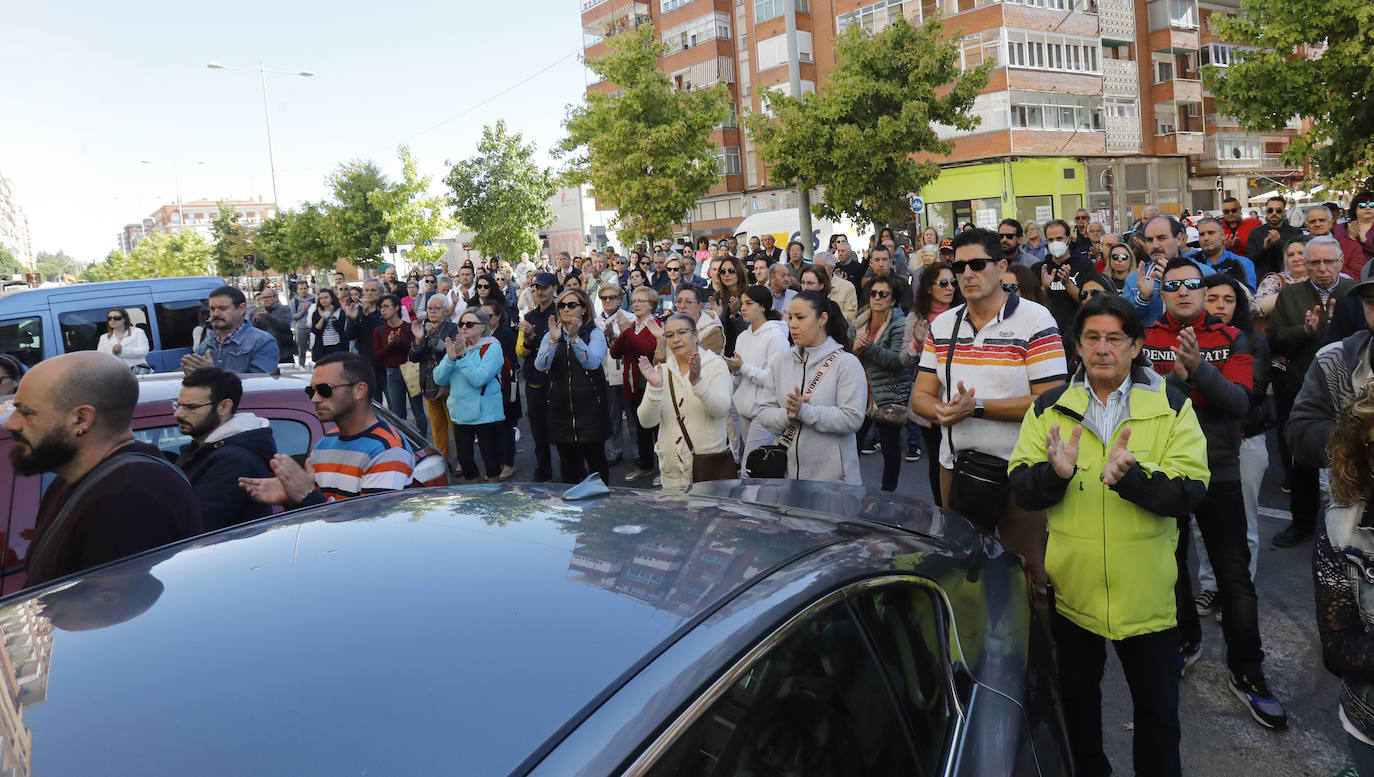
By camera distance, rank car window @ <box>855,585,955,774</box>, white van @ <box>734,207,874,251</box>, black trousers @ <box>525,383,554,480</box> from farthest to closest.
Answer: white van @ <box>734,207,874,251</box>
black trousers @ <box>525,383,554,480</box>
car window @ <box>855,585,955,774</box>

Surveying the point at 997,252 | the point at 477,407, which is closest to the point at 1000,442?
the point at 997,252

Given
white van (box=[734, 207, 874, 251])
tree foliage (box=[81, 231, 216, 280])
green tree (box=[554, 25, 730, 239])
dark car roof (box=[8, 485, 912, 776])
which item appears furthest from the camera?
tree foliage (box=[81, 231, 216, 280])

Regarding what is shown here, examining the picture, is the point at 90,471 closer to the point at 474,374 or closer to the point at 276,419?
the point at 276,419

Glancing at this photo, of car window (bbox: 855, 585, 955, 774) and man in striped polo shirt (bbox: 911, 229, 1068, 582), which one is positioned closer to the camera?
car window (bbox: 855, 585, 955, 774)

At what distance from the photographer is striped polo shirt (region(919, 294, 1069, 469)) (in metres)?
4.12

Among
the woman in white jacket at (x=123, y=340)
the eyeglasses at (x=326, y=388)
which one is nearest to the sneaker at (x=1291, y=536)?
the eyeglasses at (x=326, y=388)

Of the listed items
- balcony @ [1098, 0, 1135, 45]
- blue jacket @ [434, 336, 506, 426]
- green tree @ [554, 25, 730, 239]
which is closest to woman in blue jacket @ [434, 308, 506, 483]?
blue jacket @ [434, 336, 506, 426]

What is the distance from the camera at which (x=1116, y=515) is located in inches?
121

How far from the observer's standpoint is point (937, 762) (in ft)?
6.55

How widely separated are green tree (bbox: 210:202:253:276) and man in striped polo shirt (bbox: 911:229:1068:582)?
68.0 meters

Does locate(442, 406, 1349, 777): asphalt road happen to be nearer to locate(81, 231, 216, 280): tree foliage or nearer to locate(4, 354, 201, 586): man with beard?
locate(4, 354, 201, 586): man with beard

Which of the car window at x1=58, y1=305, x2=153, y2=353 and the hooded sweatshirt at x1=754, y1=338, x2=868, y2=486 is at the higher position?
the car window at x1=58, y1=305, x2=153, y2=353

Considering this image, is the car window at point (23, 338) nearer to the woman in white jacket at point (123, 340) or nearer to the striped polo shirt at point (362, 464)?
the woman in white jacket at point (123, 340)

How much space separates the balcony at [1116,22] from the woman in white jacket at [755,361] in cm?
4090
